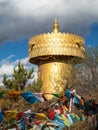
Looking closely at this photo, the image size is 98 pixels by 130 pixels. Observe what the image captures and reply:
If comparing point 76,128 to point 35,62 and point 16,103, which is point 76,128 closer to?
point 16,103

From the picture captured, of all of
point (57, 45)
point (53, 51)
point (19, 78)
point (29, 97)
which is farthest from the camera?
point (57, 45)

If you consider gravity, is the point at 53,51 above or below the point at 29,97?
above

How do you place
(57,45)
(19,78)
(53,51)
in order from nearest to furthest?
(19,78), (53,51), (57,45)

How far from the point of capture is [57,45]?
1282 inches

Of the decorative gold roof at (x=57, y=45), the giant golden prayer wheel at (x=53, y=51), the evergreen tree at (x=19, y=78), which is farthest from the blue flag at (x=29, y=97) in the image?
the decorative gold roof at (x=57, y=45)

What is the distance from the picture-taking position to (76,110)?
19.4 meters

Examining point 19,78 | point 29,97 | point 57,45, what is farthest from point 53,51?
point 29,97

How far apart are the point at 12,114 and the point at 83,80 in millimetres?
11974

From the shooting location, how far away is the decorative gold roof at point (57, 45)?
32.3 meters

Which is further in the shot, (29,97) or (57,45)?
(57,45)

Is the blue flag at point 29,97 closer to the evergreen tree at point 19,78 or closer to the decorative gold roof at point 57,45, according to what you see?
the evergreen tree at point 19,78

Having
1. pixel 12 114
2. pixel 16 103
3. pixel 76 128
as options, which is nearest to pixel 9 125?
pixel 12 114

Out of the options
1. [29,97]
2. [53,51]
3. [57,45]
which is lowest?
[29,97]

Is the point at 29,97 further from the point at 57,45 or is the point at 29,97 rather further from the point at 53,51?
the point at 57,45
